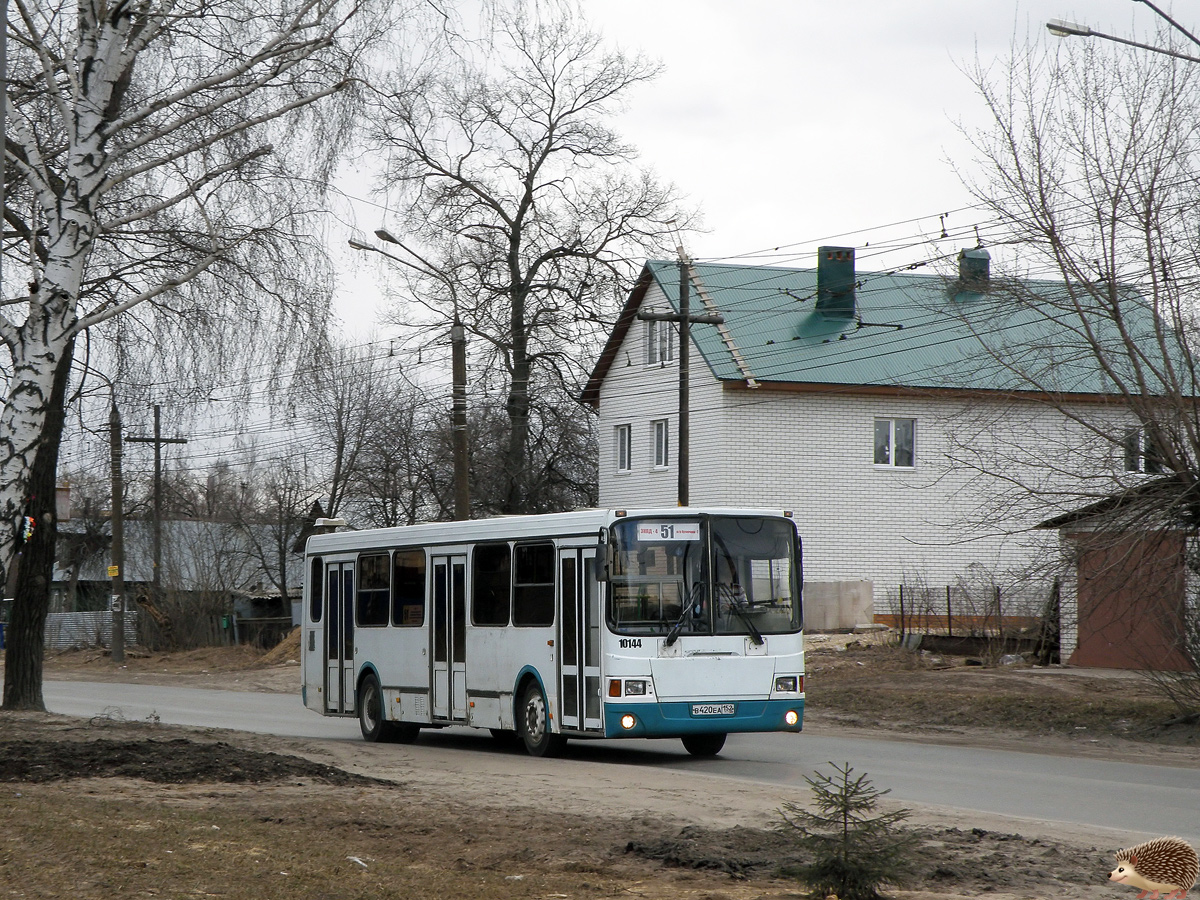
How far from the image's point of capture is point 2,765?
12148 millimetres

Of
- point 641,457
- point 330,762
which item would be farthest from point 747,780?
point 641,457

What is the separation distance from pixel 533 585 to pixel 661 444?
26.2m

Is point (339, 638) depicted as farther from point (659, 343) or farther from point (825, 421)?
point (659, 343)

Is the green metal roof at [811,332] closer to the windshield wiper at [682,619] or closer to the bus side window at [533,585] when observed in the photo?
the bus side window at [533,585]

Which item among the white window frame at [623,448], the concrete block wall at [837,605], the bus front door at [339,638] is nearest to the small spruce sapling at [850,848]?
the bus front door at [339,638]

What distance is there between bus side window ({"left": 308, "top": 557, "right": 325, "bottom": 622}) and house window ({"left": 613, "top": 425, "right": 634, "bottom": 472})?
22.4 metres

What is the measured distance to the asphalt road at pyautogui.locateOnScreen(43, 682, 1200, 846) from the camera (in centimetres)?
1202

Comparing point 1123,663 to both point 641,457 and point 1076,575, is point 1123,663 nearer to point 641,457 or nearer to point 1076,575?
point 1076,575

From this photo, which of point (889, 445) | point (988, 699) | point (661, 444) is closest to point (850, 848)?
point (988, 699)

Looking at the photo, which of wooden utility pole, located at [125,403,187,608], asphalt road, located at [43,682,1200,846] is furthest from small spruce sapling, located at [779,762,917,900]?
wooden utility pole, located at [125,403,187,608]

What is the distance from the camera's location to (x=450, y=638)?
711 inches

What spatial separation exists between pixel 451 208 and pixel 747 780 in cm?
3283

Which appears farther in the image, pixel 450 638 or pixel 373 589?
pixel 373 589

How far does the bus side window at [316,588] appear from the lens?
21406 millimetres
